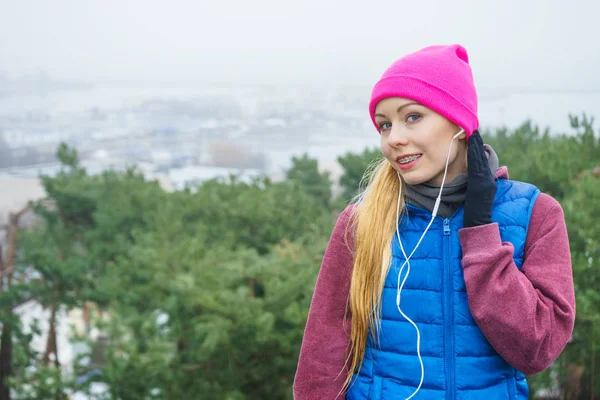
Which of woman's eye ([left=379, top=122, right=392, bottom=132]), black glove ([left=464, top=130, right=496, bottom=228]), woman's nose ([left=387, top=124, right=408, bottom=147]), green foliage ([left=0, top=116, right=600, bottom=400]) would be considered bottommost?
green foliage ([left=0, top=116, right=600, bottom=400])

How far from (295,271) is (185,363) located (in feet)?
2.33

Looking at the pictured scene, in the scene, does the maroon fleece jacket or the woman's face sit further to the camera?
the woman's face

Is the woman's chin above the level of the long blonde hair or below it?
above

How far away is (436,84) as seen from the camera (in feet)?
3.55

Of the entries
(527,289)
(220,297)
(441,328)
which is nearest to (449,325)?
(441,328)

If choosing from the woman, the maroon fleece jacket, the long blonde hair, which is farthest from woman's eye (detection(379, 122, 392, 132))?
the maroon fleece jacket

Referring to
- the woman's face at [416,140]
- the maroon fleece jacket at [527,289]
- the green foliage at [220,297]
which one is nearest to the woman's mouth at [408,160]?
the woman's face at [416,140]

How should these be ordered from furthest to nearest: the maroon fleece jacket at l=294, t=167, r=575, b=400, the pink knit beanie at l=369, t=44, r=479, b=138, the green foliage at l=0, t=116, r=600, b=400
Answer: the green foliage at l=0, t=116, r=600, b=400 < the pink knit beanie at l=369, t=44, r=479, b=138 < the maroon fleece jacket at l=294, t=167, r=575, b=400

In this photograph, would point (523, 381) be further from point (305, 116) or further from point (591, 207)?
point (305, 116)

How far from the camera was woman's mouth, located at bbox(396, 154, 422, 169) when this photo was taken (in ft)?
3.65

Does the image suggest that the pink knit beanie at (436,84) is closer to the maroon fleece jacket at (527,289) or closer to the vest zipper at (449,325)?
the maroon fleece jacket at (527,289)

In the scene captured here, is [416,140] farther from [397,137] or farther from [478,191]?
[478,191]

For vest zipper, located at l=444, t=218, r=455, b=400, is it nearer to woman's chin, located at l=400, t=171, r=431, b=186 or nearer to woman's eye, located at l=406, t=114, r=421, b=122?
woman's chin, located at l=400, t=171, r=431, b=186

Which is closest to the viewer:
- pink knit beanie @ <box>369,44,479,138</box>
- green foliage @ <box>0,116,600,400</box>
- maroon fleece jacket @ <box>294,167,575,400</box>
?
maroon fleece jacket @ <box>294,167,575,400</box>
